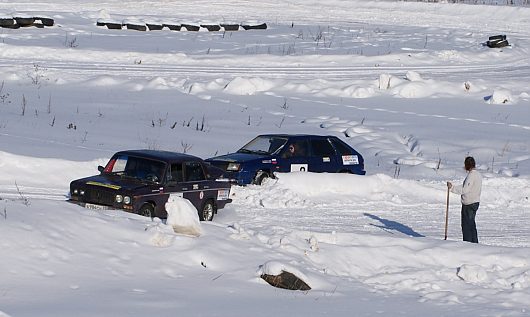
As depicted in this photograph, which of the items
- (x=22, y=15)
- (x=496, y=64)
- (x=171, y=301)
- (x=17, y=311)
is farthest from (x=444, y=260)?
(x=22, y=15)

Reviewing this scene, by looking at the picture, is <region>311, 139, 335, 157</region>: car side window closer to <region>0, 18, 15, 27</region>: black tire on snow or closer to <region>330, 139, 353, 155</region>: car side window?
<region>330, 139, 353, 155</region>: car side window

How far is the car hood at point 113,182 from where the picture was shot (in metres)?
15.0

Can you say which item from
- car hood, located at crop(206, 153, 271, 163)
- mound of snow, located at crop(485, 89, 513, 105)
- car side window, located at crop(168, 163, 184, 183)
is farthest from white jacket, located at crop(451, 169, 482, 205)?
mound of snow, located at crop(485, 89, 513, 105)

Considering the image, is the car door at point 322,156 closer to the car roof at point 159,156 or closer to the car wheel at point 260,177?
the car wheel at point 260,177

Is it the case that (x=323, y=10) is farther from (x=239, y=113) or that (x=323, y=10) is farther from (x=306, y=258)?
(x=306, y=258)

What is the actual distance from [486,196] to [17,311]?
43.5 ft

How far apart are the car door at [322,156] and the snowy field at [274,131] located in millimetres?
720

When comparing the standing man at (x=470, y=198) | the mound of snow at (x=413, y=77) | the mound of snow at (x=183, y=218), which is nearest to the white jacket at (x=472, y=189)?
the standing man at (x=470, y=198)

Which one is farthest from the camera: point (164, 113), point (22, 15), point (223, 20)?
point (223, 20)

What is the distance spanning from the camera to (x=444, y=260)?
13.3 metres

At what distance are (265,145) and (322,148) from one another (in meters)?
1.29

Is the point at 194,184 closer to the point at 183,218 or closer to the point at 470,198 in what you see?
the point at 183,218

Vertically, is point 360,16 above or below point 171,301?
above

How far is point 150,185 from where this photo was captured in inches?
605
